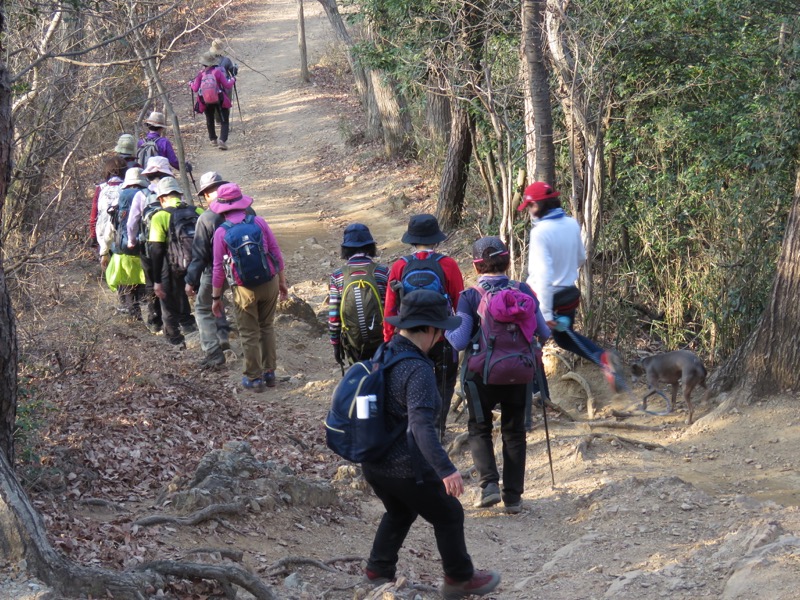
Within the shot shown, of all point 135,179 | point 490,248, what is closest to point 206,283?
point 135,179

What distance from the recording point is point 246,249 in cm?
814

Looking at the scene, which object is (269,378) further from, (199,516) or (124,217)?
(199,516)

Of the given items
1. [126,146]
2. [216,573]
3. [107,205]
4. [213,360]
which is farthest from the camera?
[126,146]

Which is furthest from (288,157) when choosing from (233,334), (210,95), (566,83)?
(566,83)

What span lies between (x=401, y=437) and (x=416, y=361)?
0.39 meters

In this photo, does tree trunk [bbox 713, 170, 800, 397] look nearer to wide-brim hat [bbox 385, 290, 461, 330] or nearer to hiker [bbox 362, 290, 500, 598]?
hiker [bbox 362, 290, 500, 598]

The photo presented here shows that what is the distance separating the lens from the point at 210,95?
17297mm

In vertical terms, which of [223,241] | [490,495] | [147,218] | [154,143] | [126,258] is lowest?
[490,495]

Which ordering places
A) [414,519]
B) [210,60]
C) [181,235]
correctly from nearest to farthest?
[414,519] → [181,235] → [210,60]

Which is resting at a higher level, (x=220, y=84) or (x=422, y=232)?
(x=220, y=84)

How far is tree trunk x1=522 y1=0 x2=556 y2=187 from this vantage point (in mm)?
8680

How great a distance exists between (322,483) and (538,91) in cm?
466

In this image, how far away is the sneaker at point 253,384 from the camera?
9.06m

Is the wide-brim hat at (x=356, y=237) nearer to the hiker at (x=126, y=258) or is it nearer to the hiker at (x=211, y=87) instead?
the hiker at (x=126, y=258)
